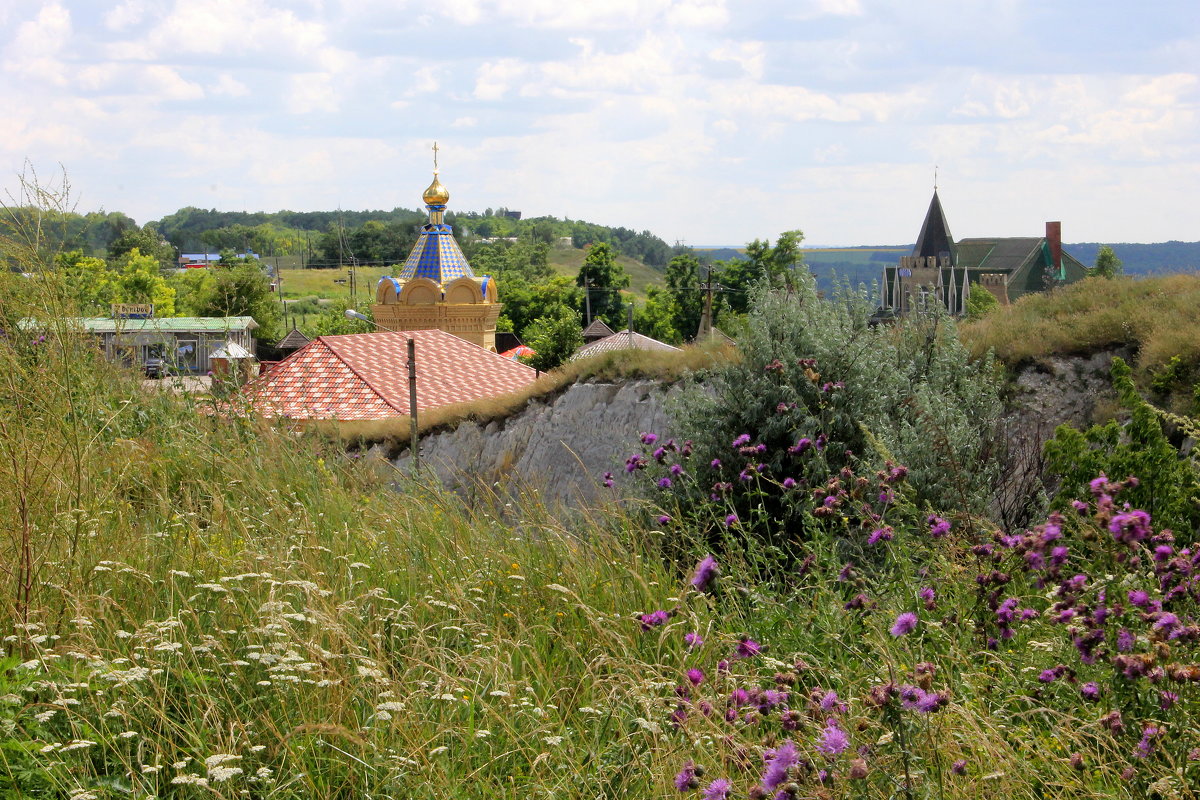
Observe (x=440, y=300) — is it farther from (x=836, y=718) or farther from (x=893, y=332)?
(x=836, y=718)

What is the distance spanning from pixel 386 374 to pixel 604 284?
165ft

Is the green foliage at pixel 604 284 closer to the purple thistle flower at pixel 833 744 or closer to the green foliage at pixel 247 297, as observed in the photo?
the green foliage at pixel 247 297

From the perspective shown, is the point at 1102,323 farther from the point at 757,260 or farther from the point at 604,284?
the point at 604,284

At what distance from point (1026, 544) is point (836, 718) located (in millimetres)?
988

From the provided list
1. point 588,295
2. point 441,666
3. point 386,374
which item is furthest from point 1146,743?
point 588,295

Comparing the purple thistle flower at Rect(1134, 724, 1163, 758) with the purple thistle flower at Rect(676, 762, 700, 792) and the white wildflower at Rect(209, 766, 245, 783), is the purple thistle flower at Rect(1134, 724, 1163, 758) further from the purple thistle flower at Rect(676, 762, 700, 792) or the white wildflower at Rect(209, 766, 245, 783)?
the white wildflower at Rect(209, 766, 245, 783)

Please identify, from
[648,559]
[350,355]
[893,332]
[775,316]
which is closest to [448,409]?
→ [350,355]

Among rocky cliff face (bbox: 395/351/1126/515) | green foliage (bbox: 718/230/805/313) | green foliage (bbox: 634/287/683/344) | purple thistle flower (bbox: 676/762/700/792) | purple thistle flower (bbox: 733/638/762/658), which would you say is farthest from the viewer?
green foliage (bbox: 634/287/683/344)

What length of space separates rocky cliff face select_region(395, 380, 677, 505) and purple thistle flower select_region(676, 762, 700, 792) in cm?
1093

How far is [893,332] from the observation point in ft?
32.9

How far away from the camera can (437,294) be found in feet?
125

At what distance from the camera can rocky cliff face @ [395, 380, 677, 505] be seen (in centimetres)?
1455

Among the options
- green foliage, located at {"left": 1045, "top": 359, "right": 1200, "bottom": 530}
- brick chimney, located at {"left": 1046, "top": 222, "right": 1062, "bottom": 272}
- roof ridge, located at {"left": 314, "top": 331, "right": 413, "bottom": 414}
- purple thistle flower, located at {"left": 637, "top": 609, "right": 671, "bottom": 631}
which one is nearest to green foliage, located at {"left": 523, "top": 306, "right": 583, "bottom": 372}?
roof ridge, located at {"left": 314, "top": 331, "right": 413, "bottom": 414}

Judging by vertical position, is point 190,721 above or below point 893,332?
below
